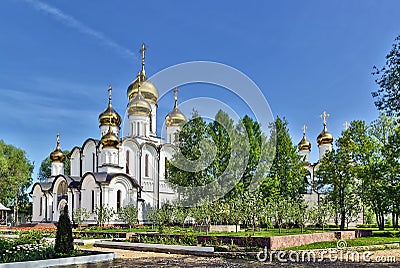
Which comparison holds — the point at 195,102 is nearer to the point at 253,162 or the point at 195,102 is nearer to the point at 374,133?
the point at 253,162

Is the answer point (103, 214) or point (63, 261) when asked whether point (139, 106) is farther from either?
point (63, 261)

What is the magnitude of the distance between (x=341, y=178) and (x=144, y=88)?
890 inches

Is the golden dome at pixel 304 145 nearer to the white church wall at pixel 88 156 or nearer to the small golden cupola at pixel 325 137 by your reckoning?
the small golden cupola at pixel 325 137

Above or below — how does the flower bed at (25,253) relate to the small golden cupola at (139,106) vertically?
below

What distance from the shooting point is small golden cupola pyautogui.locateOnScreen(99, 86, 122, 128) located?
145 ft

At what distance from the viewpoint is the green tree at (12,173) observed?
51.7 meters

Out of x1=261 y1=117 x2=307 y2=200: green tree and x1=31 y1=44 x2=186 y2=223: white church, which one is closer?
x1=261 y1=117 x2=307 y2=200: green tree

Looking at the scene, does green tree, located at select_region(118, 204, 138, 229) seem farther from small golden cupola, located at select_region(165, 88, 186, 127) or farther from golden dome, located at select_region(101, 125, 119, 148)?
small golden cupola, located at select_region(165, 88, 186, 127)

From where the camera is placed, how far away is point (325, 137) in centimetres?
4512

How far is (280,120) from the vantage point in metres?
35.1

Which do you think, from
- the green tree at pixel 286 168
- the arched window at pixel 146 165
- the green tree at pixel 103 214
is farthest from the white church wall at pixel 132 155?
the green tree at pixel 286 168

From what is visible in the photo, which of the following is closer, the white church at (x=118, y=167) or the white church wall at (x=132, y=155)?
the white church at (x=118, y=167)

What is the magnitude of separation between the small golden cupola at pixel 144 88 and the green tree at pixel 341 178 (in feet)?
67.9

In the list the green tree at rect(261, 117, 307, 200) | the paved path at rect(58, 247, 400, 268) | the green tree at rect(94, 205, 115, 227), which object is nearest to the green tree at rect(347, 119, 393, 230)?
the green tree at rect(261, 117, 307, 200)
